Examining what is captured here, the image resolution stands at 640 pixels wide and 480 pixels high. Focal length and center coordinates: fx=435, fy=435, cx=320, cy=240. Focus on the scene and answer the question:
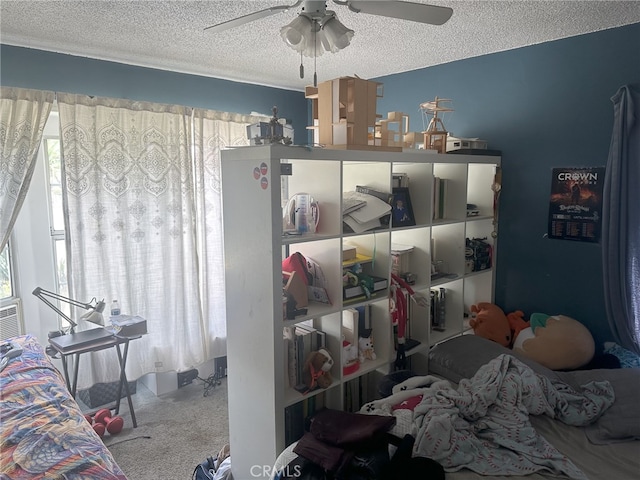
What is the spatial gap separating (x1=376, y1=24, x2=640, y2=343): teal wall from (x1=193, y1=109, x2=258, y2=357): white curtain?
1655mm

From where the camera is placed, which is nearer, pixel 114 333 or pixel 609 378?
pixel 609 378

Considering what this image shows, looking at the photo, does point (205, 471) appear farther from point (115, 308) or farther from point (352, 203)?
point (352, 203)

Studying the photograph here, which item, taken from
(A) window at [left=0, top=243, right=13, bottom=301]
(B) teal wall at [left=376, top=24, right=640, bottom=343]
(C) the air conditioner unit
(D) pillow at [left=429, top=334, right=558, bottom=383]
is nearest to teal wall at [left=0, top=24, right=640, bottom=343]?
(B) teal wall at [left=376, top=24, right=640, bottom=343]

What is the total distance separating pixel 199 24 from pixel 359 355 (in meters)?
1.94

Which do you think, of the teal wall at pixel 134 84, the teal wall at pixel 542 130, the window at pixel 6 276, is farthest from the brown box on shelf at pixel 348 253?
the window at pixel 6 276

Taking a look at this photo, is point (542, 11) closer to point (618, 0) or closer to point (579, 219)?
point (618, 0)

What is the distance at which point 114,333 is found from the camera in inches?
112

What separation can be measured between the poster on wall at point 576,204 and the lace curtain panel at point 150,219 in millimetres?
2335

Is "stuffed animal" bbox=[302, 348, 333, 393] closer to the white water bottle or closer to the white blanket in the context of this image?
the white blanket

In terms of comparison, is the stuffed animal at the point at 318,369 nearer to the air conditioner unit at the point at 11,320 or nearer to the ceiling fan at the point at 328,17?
the ceiling fan at the point at 328,17

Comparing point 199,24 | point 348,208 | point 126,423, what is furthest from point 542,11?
point 126,423

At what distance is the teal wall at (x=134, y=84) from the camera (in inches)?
103

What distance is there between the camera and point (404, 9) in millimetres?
1548

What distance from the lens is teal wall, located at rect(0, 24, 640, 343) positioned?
8.06ft
